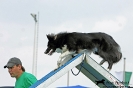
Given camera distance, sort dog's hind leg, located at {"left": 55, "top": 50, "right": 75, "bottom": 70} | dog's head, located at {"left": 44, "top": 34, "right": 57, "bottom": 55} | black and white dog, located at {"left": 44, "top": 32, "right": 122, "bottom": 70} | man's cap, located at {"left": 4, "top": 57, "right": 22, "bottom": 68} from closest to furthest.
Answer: man's cap, located at {"left": 4, "top": 57, "right": 22, "bottom": 68}, dog's hind leg, located at {"left": 55, "top": 50, "right": 75, "bottom": 70}, black and white dog, located at {"left": 44, "top": 32, "right": 122, "bottom": 70}, dog's head, located at {"left": 44, "top": 34, "right": 57, "bottom": 55}

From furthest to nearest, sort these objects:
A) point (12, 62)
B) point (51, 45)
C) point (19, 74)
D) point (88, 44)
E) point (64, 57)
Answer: point (51, 45), point (88, 44), point (64, 57), point (19, 74), point (12, 62)

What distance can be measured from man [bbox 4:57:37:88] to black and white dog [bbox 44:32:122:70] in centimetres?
198

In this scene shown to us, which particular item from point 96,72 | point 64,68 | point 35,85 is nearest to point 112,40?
point 96,72

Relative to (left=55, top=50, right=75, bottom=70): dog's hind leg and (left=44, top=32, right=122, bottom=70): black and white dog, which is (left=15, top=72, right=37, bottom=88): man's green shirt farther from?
(left=44, top=32, right=122, bottom=70): black and white dog

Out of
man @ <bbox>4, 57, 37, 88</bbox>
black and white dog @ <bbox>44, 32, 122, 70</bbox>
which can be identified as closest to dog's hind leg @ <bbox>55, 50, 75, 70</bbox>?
black and white dog @ <bbox>44, 32, 122, 70</bbox>

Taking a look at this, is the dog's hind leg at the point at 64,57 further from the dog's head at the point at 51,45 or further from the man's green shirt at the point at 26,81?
the man's green shirt at the point at 26,81

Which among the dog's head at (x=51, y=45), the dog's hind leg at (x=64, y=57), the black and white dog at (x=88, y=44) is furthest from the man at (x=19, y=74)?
the dog's head at (x=51, y=45)

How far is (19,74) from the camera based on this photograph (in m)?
5.80

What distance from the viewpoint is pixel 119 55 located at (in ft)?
28.9

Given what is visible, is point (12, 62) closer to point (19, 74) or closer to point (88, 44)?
point (19, 74)

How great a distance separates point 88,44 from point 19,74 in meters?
2.60

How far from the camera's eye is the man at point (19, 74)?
569 centimetres

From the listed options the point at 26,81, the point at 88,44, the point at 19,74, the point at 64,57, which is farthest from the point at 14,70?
the point at 88,44

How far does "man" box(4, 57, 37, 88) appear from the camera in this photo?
18.7ft
